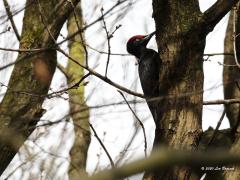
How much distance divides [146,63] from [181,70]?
158 cm

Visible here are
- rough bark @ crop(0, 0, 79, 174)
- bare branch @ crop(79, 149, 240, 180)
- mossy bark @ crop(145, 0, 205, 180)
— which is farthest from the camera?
rough bark @ crop(0, 0, 79, 174)

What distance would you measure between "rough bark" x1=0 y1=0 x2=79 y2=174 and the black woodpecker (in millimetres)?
895

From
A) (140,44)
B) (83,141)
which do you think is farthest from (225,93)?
(83,141)

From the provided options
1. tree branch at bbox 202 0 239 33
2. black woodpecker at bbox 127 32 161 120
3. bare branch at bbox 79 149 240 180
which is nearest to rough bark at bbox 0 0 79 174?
black woodpecker at bbox 127 32 161 120

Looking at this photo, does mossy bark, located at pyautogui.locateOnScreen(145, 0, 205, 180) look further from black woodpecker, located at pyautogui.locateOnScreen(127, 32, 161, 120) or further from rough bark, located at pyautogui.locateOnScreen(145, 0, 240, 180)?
black woodpecker, located at pyautogui.locateOnScreen(127, 32, 161, 120)

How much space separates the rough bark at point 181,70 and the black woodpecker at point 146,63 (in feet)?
1.68

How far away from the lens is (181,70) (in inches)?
115

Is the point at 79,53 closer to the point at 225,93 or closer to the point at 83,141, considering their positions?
the point at 83,141

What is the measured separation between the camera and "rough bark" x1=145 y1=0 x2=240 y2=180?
9.10 ft

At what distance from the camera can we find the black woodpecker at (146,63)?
4005 millimetres

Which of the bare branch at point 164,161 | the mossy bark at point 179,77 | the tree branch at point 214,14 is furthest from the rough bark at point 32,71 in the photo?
the bare branch at point 164,161

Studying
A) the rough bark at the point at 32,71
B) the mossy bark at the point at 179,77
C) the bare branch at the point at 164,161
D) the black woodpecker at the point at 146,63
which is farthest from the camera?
the black woodpecker at the point at 146,63

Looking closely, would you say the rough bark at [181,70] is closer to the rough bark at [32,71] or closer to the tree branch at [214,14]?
the tree branch at [214,14]

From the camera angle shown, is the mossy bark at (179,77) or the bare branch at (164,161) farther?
the mossy bark at (179,77)
